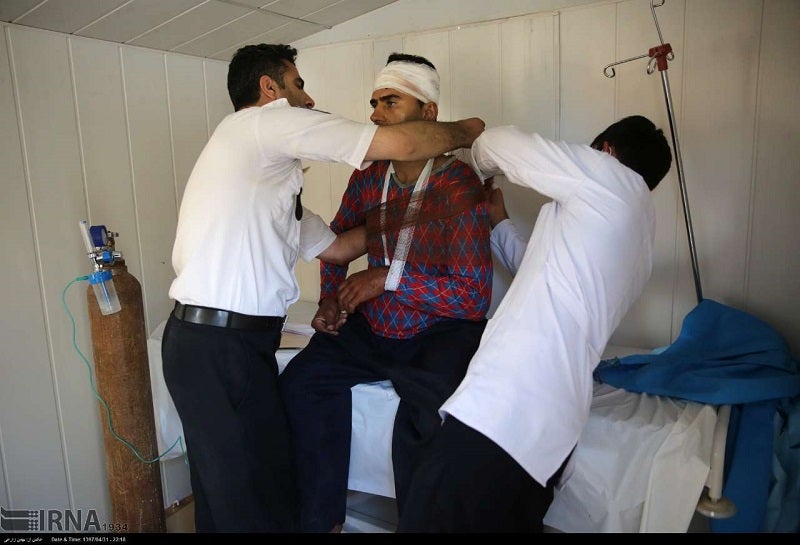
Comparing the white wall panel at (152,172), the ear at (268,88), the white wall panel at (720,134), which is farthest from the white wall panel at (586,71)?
the white wall panel at (152,172)

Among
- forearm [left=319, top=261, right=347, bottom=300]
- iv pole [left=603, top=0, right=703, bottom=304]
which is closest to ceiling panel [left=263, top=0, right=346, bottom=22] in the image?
forearm [left=319, top=261, right=347, bottom=300]

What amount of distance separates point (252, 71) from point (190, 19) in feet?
2.03

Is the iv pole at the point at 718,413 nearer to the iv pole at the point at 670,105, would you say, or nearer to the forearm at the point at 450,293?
the iv pole at the point at 670,105

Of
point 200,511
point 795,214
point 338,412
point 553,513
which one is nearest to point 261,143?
point 338,412

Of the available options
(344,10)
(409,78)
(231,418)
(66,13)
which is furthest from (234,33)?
(231,418)

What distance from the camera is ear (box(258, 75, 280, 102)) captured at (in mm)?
1469

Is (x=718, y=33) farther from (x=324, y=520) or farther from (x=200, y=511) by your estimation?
(x=200, y=511)

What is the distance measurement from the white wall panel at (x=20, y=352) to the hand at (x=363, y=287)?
961mm

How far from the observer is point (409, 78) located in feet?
5.34

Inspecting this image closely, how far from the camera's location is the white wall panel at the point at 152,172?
80.4 inches

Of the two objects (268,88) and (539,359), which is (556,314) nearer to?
(539,359)

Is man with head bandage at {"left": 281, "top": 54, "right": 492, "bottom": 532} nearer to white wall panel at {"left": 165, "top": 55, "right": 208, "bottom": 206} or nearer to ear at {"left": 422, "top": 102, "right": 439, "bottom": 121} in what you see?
ear at {"left": 422, "top": 102, "right": 439, "bottom": 121}

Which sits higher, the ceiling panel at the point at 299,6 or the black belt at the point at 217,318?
the ceiling panel at the point at 299,6

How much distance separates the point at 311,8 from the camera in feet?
6.84
